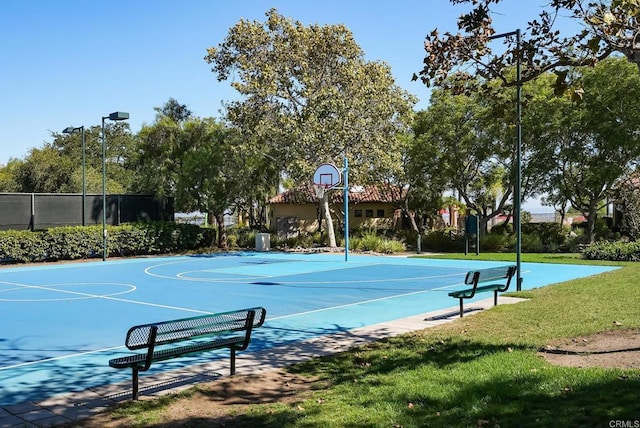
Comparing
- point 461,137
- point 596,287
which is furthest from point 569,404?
point 461,137

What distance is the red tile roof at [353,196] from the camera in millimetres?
39500

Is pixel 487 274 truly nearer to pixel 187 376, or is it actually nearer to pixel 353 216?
pixel 187 376

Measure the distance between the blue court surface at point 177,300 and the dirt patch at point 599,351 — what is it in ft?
13.0

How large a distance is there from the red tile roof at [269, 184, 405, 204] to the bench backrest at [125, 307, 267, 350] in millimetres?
31198

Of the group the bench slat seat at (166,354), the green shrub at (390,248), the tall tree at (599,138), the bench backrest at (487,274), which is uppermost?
the tall tree at (599,138)

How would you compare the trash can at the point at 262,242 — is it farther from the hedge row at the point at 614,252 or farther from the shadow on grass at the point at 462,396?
the shadow on grass at the point at 462,396

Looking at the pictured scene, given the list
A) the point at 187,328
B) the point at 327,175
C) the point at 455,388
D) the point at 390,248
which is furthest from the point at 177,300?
the point at 390,248

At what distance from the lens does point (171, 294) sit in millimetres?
16375

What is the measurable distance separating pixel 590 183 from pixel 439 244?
8.77 metres

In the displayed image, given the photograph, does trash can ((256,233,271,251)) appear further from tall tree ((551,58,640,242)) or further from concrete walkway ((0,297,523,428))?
concrete walkway ((0,297,523,428))

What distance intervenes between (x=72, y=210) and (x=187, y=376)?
2725 cm

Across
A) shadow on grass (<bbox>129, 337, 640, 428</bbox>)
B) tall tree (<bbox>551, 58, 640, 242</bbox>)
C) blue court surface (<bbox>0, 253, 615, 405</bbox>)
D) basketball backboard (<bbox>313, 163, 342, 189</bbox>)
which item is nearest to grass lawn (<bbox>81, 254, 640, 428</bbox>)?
shadow on grass (<bbox>129, 337, 640, 428</bbox>)

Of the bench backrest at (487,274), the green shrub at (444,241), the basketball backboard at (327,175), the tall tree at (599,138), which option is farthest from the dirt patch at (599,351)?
the green shrub at (444,241)

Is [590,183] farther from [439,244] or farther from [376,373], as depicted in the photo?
[376,373]
